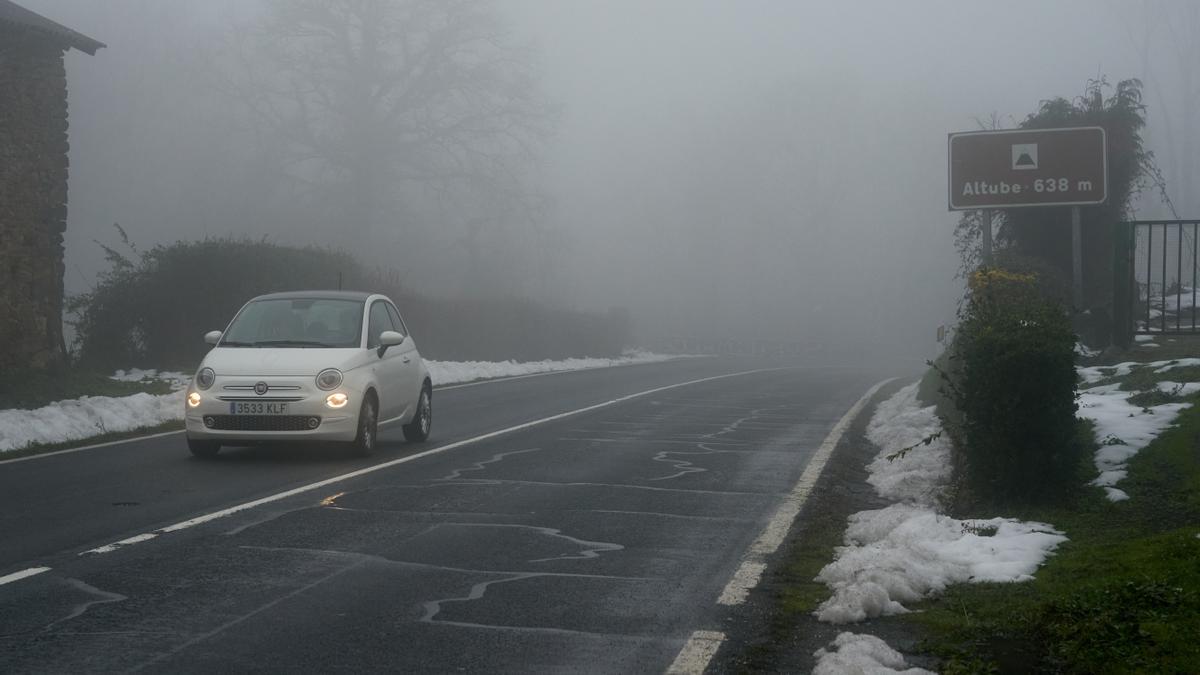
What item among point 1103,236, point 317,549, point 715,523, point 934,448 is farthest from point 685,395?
point 317,549

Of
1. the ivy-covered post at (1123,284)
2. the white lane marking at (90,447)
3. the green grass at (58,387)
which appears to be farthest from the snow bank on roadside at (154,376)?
the ivy-covered post at (1123,284)

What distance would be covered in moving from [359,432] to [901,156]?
3512 inches

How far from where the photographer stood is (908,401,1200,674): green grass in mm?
5309

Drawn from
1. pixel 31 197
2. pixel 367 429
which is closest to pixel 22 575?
pixel 367 429

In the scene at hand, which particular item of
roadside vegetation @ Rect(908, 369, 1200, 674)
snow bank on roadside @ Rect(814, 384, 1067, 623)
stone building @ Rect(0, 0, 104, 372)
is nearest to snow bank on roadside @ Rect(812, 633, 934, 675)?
roadside vegetation @ Rect(908, 369, 1200, 674)

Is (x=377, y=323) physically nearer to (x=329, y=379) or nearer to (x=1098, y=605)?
(x=329, y=379)

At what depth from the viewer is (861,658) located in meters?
5.46

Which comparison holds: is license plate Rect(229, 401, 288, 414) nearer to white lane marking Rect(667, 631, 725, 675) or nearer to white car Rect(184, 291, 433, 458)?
white car Rect(184, 291, 433, 458)

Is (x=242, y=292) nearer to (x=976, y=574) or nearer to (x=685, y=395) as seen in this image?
(x=685, y=395)

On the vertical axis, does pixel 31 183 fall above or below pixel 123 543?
above

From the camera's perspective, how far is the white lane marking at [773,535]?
713 cm

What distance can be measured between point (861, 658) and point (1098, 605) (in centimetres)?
125

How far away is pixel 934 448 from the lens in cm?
1278

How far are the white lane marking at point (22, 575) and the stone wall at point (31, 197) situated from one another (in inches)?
568
